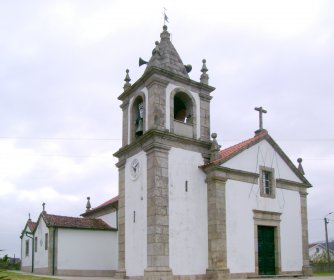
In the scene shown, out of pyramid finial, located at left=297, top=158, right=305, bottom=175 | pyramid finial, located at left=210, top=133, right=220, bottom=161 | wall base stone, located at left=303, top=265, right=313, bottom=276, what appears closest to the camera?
pyramid finial, located at left=210, top=133, right=220, bottom=161

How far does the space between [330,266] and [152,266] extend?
23.9 meters

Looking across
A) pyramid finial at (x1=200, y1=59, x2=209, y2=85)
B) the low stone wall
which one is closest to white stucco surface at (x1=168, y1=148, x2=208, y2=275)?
pyramid finial at (x1=200, y1=59, x2=209, y2=85)

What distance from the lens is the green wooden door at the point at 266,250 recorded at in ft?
68.9

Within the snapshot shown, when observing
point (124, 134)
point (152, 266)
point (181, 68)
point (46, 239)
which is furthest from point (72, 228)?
point (181, 68)

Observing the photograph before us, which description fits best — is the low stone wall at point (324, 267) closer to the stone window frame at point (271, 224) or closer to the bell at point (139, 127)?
the stone window frame at point (271, 224)

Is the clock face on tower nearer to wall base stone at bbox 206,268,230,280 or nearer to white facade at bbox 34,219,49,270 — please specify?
wall base stone at bbox 206,268,230,280

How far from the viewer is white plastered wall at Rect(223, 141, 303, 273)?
65.2ft

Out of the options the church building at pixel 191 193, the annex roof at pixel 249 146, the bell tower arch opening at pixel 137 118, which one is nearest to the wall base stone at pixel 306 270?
the church building at pixel 191 193

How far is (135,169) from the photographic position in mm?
20703

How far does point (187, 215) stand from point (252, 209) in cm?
361

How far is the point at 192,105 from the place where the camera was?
21203mm

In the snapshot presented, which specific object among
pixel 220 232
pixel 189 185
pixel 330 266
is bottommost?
pixel 330 266

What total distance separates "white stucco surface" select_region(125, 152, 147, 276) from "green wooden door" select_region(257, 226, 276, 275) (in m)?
5.85

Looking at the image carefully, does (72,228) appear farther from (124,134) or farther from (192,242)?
(192,242)
